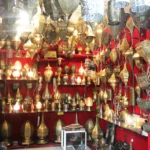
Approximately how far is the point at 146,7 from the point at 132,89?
1794 mm

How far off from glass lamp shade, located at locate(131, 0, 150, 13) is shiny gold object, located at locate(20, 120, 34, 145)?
311 centimetres

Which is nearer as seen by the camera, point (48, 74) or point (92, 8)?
point (92, 8)

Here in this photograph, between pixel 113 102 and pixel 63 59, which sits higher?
pixel 63 59

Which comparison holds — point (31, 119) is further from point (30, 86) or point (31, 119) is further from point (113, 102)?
point (113, 102)

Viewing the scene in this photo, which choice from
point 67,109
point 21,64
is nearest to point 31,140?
point 67,109

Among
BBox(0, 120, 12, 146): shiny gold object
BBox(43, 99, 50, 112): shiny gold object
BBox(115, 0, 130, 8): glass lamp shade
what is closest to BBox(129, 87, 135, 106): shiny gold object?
BBox(43, 99, 50, 112): shiny gold object

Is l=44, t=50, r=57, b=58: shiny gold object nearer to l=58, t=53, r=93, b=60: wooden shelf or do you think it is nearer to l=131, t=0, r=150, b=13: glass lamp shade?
l=58, t=53, r=93, b=60: wooden shelf

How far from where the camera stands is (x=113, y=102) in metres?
3.20

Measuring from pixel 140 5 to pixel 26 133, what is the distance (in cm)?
317

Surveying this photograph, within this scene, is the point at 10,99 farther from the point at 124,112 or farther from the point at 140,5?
the point at 140,5

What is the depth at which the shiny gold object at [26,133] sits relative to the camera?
3.64 m

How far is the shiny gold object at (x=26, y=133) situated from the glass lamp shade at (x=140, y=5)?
3106 millimetres

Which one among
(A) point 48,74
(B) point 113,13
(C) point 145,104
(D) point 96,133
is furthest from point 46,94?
A: (B) point 113,13

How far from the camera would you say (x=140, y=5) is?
33.0 inches
